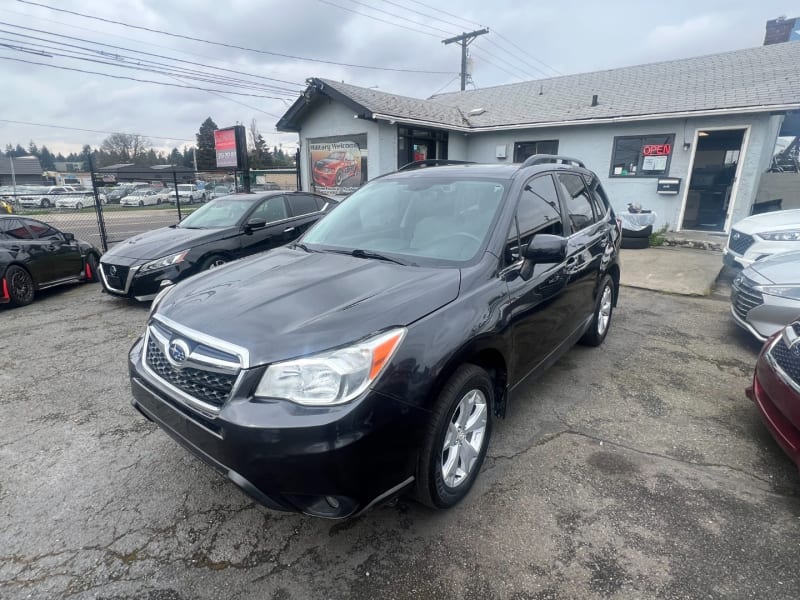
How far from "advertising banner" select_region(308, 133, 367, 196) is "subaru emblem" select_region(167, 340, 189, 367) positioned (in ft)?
34.1

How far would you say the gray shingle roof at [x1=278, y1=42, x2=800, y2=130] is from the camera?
10.4 metres

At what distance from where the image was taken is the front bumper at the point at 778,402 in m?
2.44

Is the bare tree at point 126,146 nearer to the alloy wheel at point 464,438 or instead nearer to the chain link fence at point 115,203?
the chain link fence at point 115,203

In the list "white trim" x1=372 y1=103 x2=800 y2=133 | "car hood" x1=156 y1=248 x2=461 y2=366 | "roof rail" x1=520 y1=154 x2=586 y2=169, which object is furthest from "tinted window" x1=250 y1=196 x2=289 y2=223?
"white trim" x1=372 y1=103 x2=800 y2=133

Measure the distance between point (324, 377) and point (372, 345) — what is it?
0.76 feet

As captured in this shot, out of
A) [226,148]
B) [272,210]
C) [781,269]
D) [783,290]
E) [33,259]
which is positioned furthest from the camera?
[226,148]

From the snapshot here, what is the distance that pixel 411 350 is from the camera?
1.90 meters

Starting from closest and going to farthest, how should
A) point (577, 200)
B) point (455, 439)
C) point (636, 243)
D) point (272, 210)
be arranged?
point (455, 439) → point (577, 200) → point (272, 210) → point (636, 243)

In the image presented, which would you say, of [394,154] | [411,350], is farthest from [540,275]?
[394,154]

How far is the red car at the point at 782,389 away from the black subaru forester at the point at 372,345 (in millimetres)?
1260

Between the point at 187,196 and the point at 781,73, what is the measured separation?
3123cm

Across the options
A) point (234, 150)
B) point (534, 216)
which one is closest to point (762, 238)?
point (534, 216)

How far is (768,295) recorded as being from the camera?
13.6 feet

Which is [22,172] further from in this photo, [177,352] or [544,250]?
[544,250]
